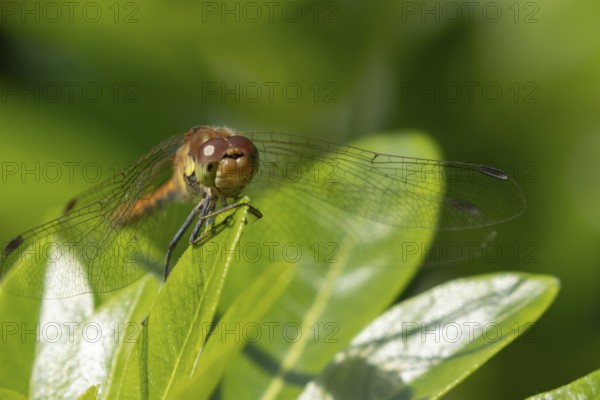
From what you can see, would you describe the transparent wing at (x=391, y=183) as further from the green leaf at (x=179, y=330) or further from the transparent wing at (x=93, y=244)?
the green leaf at (x=179, y=330)

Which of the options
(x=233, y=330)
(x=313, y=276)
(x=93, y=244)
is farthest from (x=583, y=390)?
(x=93, y=244)

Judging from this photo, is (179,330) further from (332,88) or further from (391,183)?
(332,88)

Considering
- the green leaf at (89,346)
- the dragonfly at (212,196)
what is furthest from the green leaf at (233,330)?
the dragonfly at (212,196)

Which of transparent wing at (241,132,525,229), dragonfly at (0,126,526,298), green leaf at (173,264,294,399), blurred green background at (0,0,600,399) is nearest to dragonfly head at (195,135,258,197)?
dragonfly at (0,126,526,298)

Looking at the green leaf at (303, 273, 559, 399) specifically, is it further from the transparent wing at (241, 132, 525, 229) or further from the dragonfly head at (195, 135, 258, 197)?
the dragonfly head at (195, 135, 258, 197)

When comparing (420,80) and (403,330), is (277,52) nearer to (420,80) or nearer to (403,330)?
(420,80)
